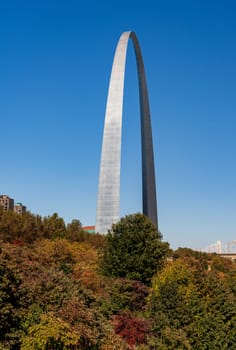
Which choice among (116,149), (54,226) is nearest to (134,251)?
(116,149)

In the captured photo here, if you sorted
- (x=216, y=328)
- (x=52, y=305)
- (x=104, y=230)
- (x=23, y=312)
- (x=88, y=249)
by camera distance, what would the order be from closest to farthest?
(x=23, y=312), (x=52, y=305), (x=216, y=328), (x=104, y=230), (x=88, y=249)

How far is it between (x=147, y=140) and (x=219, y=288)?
22.0 meters

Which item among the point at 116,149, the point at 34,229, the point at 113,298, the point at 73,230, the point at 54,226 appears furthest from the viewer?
the point at 73,230

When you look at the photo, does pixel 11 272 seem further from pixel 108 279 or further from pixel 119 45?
pixel 119 45

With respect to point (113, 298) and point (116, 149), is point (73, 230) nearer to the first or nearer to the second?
point (116, 149)

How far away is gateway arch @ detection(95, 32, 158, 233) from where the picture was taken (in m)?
37.6

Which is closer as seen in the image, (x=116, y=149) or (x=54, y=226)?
(x=116, y=149)

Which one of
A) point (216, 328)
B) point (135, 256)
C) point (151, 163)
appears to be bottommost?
point (216, 328)

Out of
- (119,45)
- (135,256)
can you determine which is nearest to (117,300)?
(135,256)

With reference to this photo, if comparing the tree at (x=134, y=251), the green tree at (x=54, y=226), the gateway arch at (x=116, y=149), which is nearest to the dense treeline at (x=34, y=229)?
the green tree at (x=54, y=226)

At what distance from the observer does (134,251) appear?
99.6 ft

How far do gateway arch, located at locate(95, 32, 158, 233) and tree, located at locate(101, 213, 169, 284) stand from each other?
5220mm

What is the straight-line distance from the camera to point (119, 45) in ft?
140

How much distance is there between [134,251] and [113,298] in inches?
230
